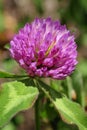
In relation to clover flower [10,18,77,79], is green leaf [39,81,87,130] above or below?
below

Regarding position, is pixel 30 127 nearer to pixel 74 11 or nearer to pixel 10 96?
pixel 74 11

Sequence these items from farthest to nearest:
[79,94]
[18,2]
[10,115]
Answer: [18,2]
[79,94]
[10,115]

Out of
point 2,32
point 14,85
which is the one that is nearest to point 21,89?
point 14,85

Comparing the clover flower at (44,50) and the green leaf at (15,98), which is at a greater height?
the clover flower at (44,50)
